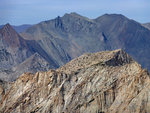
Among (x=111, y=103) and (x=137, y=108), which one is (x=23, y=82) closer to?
(x=111, y=103)

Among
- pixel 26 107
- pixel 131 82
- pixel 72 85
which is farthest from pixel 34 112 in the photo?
pixel 131 82

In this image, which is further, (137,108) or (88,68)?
(88,68)

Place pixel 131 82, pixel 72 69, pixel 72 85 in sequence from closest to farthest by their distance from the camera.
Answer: pixel 131 82 < pixel 72 85 < pixel 72 69

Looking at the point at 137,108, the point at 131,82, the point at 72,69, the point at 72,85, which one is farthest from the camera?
the point at 72,69

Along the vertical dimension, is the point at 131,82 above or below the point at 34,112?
above

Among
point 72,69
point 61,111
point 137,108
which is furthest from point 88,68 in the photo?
point 137,108

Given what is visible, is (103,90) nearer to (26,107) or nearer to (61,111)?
(61,111)
